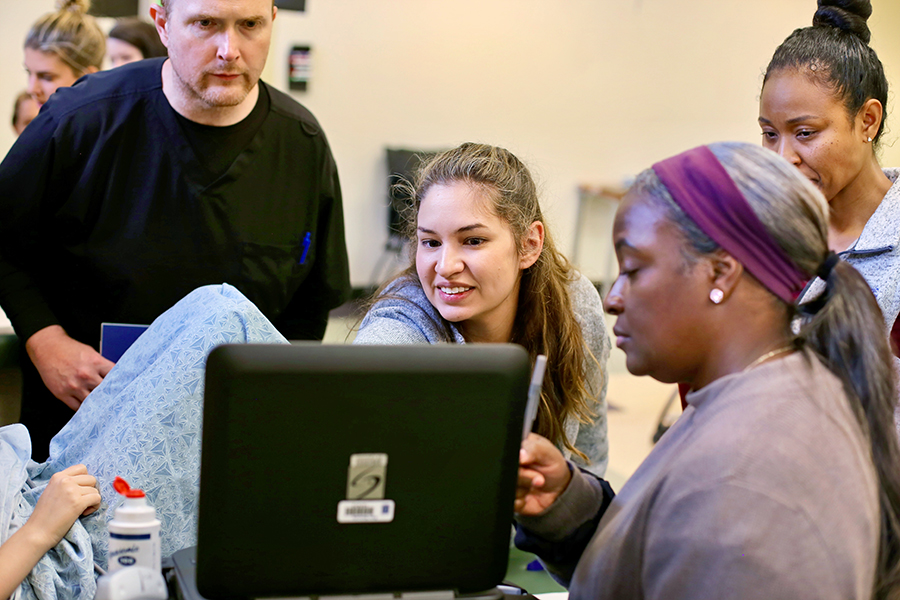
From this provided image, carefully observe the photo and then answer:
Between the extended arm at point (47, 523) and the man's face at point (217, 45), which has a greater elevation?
the man's face at point (217, 45)

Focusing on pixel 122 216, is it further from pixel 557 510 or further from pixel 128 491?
pixel 557 510

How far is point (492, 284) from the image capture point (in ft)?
5.35

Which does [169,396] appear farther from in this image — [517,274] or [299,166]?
[299,166]

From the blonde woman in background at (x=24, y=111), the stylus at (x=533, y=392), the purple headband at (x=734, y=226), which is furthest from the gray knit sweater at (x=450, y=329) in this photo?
the blonde woman in background at (x=24, y=111)

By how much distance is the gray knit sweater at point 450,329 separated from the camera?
1555 millimetres

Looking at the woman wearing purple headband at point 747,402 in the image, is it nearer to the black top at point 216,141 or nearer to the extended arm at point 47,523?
the extended arm at point 47,523

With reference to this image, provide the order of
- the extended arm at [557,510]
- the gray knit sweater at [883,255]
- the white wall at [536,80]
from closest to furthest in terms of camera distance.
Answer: the extended arm at [557,510]
the gray knit sweater at [883,255]
the white wall at [536,80]

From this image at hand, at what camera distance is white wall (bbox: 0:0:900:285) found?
5137 millimetres

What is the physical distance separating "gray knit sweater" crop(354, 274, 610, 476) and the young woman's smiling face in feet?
0.12

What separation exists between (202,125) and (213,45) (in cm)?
23

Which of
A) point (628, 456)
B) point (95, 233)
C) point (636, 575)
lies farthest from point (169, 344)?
point (628, 456)

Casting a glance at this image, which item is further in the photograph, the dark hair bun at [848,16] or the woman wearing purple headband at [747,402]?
the dark hair bun at [848,16]

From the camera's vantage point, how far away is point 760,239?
2.92 feet

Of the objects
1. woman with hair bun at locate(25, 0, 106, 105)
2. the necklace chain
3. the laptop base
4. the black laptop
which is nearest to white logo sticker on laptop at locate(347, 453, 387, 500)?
the black laptop
